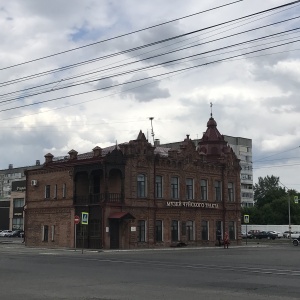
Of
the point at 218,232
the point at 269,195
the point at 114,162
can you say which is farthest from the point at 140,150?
the point at 269,195

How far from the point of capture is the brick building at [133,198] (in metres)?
48.8

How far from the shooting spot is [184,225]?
5466cm

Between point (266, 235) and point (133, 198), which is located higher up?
point (133, 198)

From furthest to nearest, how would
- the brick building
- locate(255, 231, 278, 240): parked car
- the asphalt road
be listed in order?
1. locate(255, 231, 278, 240): parked car
2. the brick building
3. the asphalt road

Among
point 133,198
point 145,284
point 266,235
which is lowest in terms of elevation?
point 145,284

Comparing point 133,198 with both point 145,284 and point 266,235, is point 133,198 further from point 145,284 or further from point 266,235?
point 266,235

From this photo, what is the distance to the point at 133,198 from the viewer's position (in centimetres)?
5012

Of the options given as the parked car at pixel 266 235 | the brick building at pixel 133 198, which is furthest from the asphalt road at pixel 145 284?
the parked car at pixel 266 235

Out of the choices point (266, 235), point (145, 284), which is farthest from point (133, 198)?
point (266, 235)

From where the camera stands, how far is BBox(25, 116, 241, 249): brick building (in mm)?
48812

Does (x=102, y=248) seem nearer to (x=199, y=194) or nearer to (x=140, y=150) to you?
(x=140, y=150)

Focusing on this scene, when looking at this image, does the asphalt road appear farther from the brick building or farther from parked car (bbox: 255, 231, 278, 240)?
parked car (bbox: 255, 231, 278, 240)

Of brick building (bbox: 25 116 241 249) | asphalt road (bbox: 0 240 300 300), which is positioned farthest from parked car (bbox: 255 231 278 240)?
asphalt road (bbox: 0 240 300 300)

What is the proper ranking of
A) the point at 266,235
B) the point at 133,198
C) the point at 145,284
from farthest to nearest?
1. the point at 266,235
2. the point at 133,198
3. the point at 145,284
